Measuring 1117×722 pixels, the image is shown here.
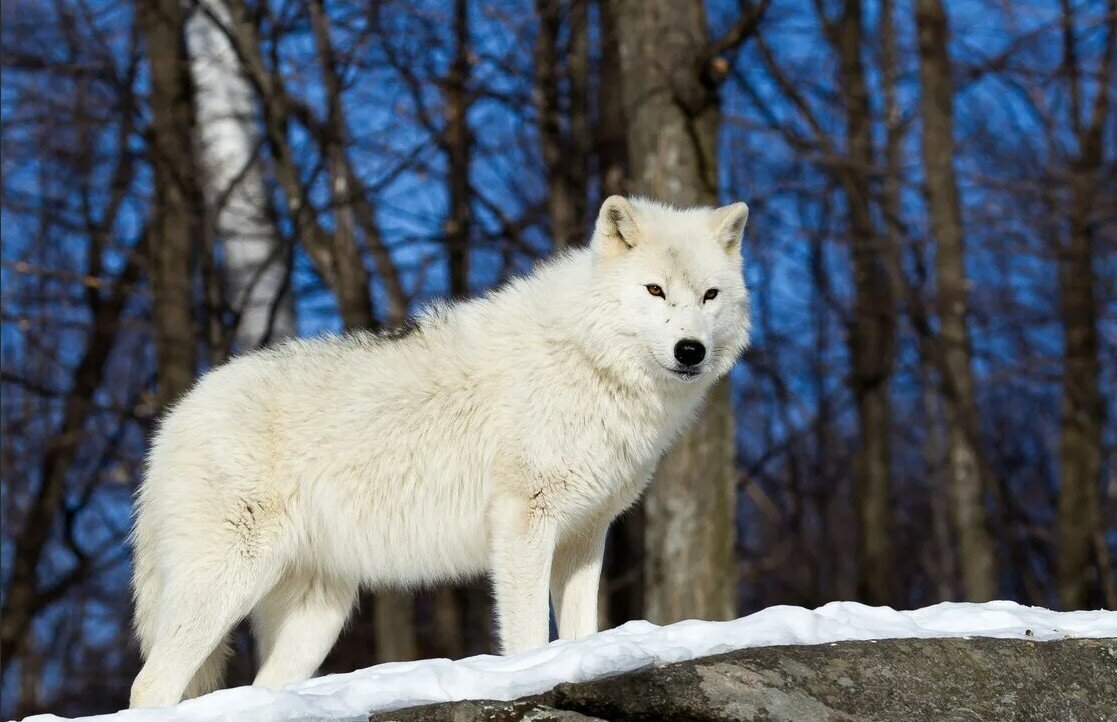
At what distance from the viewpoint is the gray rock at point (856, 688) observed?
4031 mm

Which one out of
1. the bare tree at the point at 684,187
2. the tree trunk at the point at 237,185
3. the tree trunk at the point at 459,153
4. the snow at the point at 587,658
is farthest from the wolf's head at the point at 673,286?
the tree trunk at the point at 459,153

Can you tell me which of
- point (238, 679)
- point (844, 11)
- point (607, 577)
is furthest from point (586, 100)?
point (238, 679)

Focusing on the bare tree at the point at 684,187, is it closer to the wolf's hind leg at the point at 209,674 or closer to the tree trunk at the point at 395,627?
the wolf's hind leg at the point at 209,674

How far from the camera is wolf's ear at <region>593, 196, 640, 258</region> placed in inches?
237

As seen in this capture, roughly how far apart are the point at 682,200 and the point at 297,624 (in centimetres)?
450

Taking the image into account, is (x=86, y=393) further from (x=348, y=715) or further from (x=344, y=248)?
(x=348, y=715)

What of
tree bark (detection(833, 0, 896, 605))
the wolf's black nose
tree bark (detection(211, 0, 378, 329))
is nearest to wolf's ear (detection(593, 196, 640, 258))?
the wolf's black nose

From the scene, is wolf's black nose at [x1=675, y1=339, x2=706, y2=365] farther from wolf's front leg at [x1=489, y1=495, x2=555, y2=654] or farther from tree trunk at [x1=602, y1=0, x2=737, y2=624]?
tree trunk at [x1=602, y1=0, x2=737, y2=624]

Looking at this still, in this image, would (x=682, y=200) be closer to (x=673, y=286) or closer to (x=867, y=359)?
(x=673, y=286)

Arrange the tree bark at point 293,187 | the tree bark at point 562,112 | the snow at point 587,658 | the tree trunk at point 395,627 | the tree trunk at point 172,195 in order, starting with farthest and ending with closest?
the tree bark at point 562,112
the tree trunk at point 395,627
the tree bark at point 293,187
the tree trunk at point 172,195
the snow at point 587,658

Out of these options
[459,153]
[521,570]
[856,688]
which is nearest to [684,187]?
[521,570]

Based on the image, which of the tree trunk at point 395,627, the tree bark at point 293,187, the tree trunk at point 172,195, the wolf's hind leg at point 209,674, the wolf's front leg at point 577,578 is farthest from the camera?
the tree trunk at point 395,627

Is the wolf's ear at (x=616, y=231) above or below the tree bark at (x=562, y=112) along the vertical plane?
below

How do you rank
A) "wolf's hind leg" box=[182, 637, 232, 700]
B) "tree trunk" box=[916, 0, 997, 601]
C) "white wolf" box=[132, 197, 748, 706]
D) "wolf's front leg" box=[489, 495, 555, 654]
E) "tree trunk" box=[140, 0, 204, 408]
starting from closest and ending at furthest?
"wolf's front leg" box=[489, 495, 555, 654] → "white wolf" box=[132, 197, 748, 706] → "wolf's hind leg" box=[182, 637, 232, 700] → "tree trunk" box=[140, 0, 204, 408] → "tree trunk" box=[916, 0, 997, 601]
